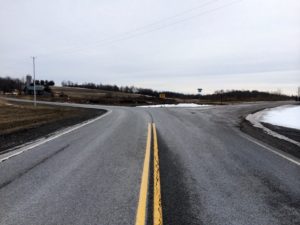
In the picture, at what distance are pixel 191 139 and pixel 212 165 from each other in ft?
15.0

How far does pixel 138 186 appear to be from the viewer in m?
6.35

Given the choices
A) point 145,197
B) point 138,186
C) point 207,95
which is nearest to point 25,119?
point 138,186

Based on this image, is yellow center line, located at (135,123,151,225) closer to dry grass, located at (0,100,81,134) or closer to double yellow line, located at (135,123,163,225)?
double yellow line, located at (135,123,163,225)

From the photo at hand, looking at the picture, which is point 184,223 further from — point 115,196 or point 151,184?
point 151,184

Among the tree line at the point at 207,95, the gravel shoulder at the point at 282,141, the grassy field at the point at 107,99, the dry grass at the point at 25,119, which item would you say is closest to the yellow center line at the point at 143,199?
the gravel shoulder at the point at 282,141

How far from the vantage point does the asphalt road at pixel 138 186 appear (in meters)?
4.87

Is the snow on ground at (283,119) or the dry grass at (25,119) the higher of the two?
the snow on ground at (283,119)

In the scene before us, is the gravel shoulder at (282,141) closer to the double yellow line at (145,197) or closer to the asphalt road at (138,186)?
the asphalt road at (138,186)

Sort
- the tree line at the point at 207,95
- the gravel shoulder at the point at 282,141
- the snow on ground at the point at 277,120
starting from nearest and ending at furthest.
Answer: the gravel shoulder at the point at 282,141 → the snow on ground at the point at 277,120 → the tree line at the point at 207,95

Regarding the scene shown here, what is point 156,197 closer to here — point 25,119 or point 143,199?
point 143,199

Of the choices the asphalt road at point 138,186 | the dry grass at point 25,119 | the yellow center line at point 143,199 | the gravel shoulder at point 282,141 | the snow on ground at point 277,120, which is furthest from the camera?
the dry grass at point 25,119

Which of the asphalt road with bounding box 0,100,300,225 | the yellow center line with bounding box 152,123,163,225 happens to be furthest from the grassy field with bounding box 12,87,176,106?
the yellow center line with bounding box 152,123,163,225

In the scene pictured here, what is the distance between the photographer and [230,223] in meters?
4.62

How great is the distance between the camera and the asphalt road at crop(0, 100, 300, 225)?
4.87 meters
